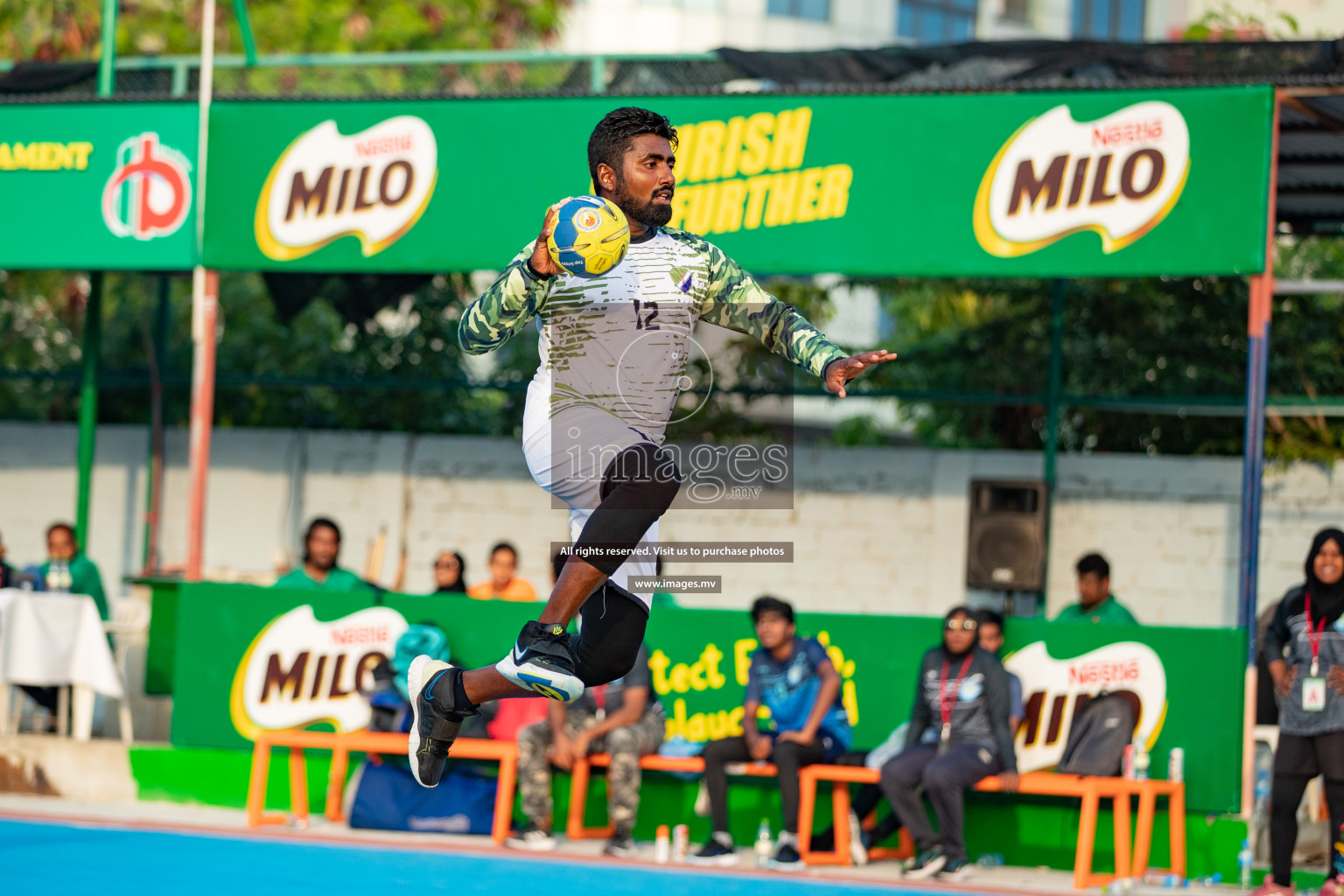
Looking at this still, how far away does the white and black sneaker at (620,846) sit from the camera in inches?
348

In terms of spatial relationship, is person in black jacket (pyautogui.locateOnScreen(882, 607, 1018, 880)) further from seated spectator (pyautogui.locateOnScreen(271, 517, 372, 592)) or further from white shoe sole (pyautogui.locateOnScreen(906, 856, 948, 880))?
seated spectator (pyautogui.locateOnScreen(271, 517, 372, 592))

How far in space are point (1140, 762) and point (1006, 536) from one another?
3210mm

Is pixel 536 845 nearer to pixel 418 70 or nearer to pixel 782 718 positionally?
pixel 782 718

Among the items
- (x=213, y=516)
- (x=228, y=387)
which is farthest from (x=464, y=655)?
(x=228, y=387)

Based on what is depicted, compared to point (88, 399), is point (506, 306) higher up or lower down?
lower down

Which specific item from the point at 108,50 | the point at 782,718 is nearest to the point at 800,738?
the point at 782,718

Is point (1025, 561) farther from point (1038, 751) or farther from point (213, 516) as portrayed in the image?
point (213, 516)

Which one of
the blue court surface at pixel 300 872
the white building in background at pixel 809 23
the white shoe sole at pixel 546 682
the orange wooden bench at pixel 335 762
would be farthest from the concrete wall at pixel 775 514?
the white building in background at pixel 809 23

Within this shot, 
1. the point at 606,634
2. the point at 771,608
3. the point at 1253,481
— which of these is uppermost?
the point at 1253,481

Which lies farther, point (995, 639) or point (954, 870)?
point (995, 639)

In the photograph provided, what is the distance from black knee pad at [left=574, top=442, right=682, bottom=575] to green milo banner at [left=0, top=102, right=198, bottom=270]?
6579mm

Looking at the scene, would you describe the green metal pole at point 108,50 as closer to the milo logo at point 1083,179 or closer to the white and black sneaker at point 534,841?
the white and black sneaker at point 534,841

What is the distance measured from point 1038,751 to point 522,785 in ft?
9.36

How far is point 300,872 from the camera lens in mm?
8062
